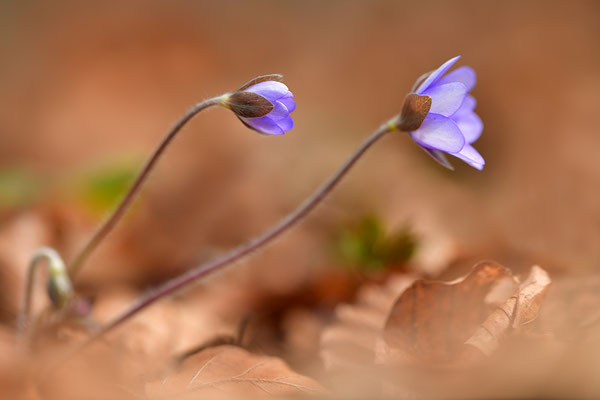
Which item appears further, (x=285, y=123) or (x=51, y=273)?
(x=51, y=273)

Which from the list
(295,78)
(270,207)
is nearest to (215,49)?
(295,78)

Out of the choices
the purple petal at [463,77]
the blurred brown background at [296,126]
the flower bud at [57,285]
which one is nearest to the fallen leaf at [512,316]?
the purple petal at [463,77]

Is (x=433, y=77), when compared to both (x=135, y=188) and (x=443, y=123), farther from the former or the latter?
(x=135, y=188)

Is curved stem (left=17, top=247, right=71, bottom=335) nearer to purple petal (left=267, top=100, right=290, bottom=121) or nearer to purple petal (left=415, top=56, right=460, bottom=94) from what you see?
purple petal (left=267, top=100, right=290, bottom=121)

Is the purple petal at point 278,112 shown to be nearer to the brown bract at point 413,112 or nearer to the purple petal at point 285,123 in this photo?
the purple petal at point 285,123

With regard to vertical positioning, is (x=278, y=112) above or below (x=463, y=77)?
below

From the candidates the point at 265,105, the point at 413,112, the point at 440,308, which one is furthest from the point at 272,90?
the point at 440,308

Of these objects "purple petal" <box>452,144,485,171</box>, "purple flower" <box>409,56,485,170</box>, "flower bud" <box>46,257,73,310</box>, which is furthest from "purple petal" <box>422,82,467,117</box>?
"flower bud" <box>46,257,73,310</box>

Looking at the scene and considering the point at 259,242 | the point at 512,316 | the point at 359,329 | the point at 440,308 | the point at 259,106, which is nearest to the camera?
the point at 512,316
